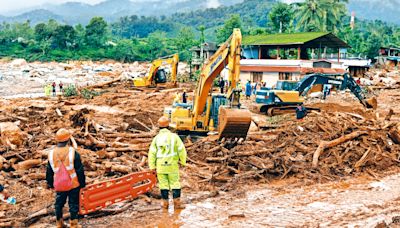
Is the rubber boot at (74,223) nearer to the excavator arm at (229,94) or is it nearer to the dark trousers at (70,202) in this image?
the dark trousers at (70,202)

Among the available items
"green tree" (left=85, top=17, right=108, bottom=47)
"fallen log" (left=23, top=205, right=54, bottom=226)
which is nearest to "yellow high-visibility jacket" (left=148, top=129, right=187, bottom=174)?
"fallen log" (left=23, top=205, right=54, bottom=226)

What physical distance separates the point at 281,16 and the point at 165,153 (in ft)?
162

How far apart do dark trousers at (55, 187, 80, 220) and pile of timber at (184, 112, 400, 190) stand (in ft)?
10.9

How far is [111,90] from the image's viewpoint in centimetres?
3059

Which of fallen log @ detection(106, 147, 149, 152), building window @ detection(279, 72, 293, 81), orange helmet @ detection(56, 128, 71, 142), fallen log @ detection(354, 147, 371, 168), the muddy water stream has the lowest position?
the muddy water stream

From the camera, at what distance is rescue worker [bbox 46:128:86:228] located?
6.39m

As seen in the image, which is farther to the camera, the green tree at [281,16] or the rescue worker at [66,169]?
the green tree at [281,16]

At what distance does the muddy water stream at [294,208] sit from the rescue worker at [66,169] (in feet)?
3.33

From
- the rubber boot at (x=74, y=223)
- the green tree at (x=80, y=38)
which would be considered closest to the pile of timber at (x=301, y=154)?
the rubber boot at (x=74, y=223)

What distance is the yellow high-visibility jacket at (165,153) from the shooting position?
7.35 metres

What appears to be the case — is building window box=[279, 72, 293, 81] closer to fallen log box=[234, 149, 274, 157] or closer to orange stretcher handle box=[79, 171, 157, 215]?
fallen log box=[234, 149, 274, 157]

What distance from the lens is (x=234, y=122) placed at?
10.0 meters

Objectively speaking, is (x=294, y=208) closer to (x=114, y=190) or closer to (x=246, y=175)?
(x=246, y=175)

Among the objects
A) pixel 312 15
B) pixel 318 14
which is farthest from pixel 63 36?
pixel 318 14
